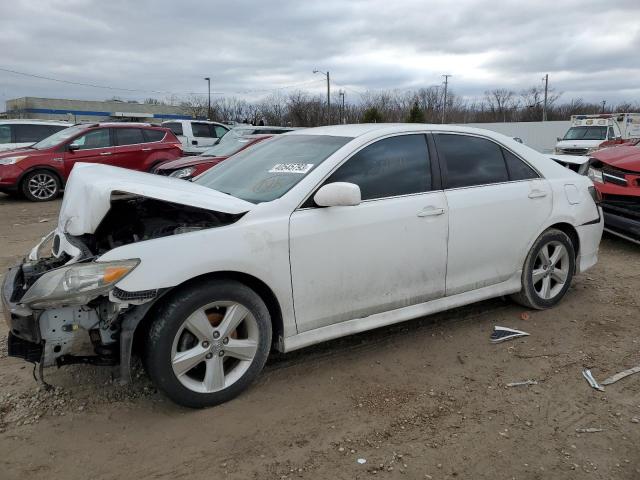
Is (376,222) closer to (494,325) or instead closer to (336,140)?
(336,140)

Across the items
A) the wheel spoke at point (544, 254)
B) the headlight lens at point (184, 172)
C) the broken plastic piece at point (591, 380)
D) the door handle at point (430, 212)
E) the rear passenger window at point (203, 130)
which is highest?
the rear passenger window at point (203, 130)

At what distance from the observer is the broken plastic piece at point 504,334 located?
4.12 m

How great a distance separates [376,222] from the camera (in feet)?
11.5

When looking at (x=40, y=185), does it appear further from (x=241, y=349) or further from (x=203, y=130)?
(x=241, y=349)

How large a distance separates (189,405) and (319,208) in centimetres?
141

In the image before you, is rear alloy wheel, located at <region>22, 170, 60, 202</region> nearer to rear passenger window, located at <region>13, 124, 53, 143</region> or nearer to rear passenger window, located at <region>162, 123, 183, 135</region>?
rear passenger window, located at <region>13, 124, 53, 143</region>

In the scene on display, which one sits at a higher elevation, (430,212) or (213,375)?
(430,212)

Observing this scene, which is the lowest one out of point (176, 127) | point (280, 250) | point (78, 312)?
point (78, 312)

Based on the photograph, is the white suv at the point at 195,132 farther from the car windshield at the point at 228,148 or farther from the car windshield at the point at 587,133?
the car windshield at the point at 587,133

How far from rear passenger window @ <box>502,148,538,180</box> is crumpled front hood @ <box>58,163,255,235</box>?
2330 millimetres

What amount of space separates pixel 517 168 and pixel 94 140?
10376mm

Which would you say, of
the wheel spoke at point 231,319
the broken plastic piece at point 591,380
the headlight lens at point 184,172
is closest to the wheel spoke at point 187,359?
the wheel spoke at point 231,319

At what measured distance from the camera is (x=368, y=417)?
3051 mm

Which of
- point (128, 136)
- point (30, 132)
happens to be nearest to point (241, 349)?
point (128, 136)
